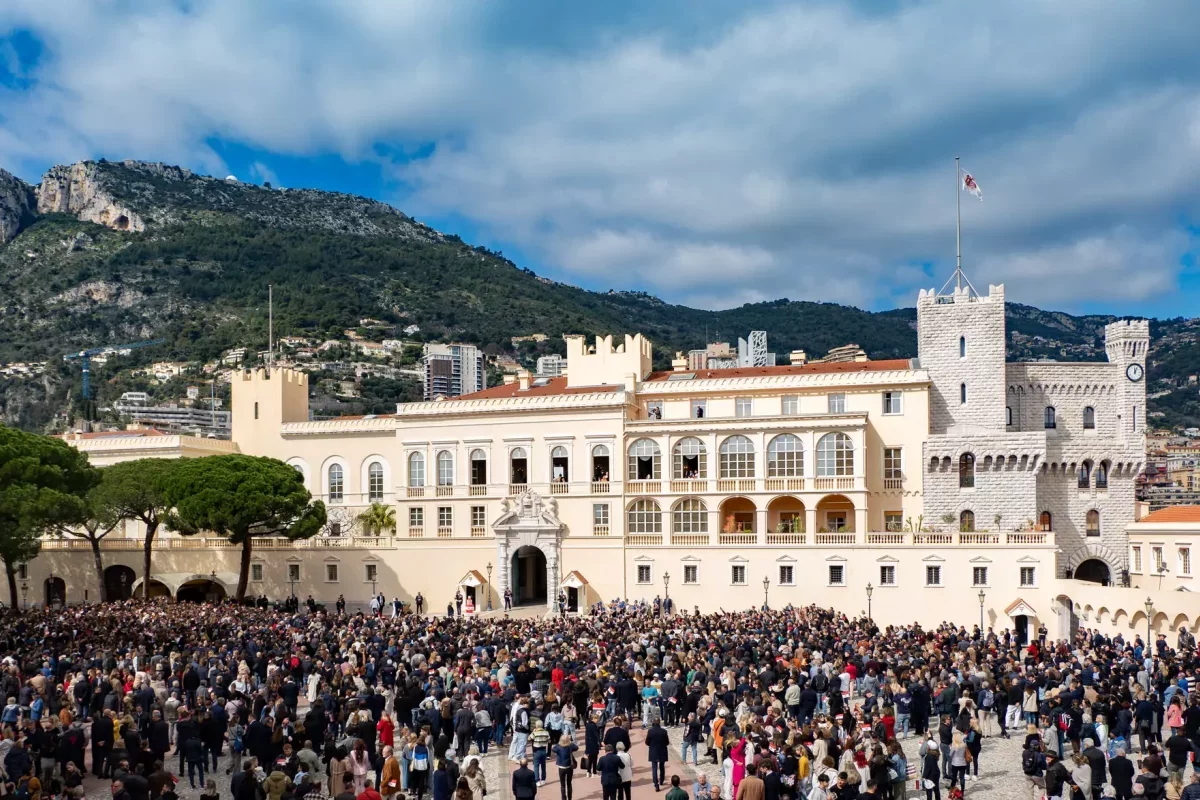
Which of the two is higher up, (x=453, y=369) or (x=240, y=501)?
(x=453, y=369)

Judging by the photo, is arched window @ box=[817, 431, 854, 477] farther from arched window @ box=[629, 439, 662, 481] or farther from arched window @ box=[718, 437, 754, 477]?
arched window @ box=[629, 439, 662, 481]

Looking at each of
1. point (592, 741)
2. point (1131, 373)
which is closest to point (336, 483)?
point (1131, 373)

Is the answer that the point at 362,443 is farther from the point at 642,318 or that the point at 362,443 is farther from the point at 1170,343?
the point at 1170,343

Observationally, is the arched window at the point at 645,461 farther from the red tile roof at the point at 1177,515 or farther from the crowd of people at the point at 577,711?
the red tile roof at the point at 1177,515

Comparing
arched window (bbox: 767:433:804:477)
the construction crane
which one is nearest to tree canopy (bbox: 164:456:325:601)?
arched window (bbox: 767:433:804:477)

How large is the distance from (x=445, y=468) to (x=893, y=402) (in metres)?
21.0

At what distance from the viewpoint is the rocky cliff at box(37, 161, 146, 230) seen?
156 metres

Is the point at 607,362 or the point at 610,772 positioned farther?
the point at 607,362

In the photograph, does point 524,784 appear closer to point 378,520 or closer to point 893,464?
point 893,464

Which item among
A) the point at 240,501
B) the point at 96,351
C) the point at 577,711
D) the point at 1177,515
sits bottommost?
the point at 577,711

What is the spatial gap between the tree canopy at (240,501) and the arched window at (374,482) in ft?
16.9

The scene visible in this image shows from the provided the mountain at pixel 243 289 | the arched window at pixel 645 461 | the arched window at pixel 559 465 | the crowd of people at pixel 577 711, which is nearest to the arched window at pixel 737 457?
the arched window at pixel 645 461

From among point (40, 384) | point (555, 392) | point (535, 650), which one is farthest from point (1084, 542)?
point (40, 384)

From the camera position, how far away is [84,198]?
160 m
